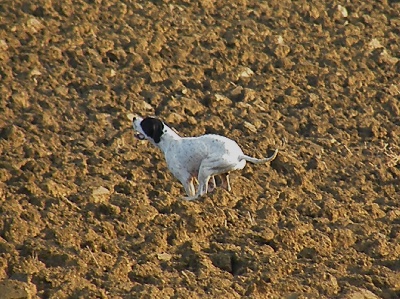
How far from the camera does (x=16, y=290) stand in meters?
9.90

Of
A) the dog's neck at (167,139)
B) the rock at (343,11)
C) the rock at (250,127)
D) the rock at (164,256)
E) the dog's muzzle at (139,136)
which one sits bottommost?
the rock at (343,11)

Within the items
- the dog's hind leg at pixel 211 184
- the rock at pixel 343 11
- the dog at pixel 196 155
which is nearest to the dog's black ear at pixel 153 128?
the dog at pixel 196 155

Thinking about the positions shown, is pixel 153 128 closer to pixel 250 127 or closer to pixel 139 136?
pixel 139 136

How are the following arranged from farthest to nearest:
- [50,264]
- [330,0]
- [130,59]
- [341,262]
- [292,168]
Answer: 1. [330,0]
2. [130,59]
3. [292,168]
4. [341,262]
5. [50,264]

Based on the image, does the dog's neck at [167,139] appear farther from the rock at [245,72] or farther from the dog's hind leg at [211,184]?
the rock at [245,72]

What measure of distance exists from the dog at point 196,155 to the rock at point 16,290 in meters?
1.89

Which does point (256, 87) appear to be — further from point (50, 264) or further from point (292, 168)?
point (50, 264)

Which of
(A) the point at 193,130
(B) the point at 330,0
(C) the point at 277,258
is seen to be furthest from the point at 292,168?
(B) the point at 330,0

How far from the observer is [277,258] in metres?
11.0

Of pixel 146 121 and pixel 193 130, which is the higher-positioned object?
pixel 146 121

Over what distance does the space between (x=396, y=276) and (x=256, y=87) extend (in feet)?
13.0

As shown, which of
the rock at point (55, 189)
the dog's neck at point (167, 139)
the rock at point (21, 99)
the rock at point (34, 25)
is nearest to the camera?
the dog's neck at point (167, 139)

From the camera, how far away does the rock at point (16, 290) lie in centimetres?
986

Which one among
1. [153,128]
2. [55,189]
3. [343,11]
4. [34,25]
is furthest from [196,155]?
[343,11]
